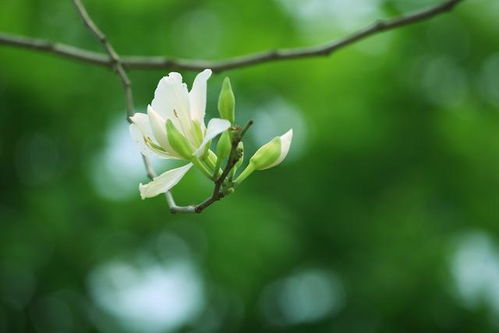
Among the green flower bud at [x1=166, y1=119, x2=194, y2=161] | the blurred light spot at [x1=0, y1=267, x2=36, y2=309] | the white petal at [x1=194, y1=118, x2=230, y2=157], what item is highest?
the white petal at [x1=194, y1=118, x2=230, y2=157]

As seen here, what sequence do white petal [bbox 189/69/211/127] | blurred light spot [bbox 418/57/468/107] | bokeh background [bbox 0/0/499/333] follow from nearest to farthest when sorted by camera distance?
white petal [bbox 189/69/211/127] → bokeh background [bbox 0/0/499/333] → blurred light spot [bbox 418/57/468/107]

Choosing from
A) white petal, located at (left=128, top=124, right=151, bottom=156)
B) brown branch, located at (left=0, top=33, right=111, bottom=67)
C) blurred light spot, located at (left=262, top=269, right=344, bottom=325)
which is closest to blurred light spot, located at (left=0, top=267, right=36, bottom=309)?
blurred light spot, located at (left=262, top=269, right=344, bottom=325)

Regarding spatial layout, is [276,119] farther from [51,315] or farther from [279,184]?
[51,315]

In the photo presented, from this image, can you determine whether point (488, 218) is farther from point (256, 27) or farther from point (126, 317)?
point (126, 317)

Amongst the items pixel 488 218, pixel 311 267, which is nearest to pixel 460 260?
pixel 488 218

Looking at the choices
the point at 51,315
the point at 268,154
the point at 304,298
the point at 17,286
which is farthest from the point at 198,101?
the point at 304,298

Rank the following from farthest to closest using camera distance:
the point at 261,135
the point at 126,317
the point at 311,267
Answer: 1. the point at 311,267
2. the point at 261,135
3. the point at 126,317

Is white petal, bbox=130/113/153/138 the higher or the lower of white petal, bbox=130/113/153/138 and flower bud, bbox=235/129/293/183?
the higher

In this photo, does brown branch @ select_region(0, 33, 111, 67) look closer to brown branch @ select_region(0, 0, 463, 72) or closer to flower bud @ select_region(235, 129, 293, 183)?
brown branch @ select_region(0, 0, 463, 72)
